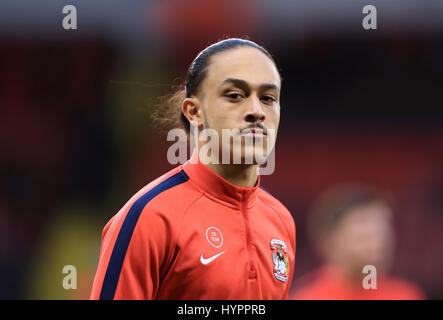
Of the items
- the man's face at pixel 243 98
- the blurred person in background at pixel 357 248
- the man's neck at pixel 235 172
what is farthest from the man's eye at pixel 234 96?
the blurred person in background at pixel 357 248

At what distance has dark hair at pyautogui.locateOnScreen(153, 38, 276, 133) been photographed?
2514 mm

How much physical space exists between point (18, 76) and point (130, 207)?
26.8 feet

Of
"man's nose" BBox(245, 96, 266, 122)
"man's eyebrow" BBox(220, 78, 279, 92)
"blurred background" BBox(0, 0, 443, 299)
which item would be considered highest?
"blurred background" BBox(0, 0, 443, 299)

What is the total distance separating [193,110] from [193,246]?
0.63 meters

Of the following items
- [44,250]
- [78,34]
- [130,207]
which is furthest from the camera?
[78,34]

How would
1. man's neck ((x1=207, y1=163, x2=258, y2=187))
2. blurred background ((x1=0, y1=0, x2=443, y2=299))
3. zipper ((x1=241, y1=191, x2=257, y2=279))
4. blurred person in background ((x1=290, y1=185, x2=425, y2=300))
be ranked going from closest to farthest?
1. zipper ((x1=241, y1=191, x2=257, y2=279))
2. man's neck ((x1=207, y1=163, x2=258, y2=187))
3. blurred person in background ((x1=290, y1=185, x2=425, y2=300))
4. blurred background ((x1=0, y1=0, x2=443, y2=299))

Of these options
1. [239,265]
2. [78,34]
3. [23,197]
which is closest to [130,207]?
[239,265]

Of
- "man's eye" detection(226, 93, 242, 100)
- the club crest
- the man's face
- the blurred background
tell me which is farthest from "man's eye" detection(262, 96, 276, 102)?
the blurred background

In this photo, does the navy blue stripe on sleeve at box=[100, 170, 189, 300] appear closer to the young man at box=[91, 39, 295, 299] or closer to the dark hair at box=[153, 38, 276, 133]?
the young man at box=[91, 39, 295, 299]

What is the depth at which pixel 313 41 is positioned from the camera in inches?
381

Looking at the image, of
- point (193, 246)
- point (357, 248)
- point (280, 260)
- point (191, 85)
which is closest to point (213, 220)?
point (193, 246)

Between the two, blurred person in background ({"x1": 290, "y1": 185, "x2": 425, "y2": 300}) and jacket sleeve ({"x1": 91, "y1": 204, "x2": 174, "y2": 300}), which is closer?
jacket sleeve ({"x1": 91, "y1": 204, "x2": 174, "y2": 300})

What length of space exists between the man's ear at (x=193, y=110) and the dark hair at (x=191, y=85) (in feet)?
0.12
